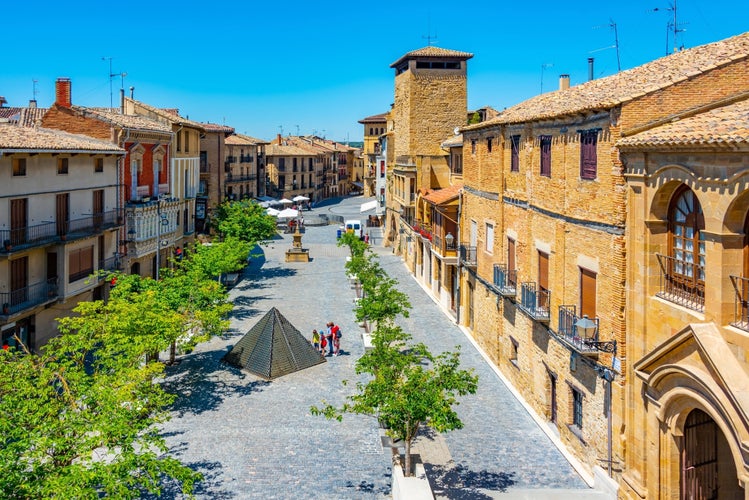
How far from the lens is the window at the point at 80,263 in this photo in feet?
97.6

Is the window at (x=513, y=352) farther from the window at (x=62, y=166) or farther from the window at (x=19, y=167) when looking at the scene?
the window at (x=62, y=166)

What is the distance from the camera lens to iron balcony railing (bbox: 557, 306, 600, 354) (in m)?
15.5

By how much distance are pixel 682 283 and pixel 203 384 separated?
15850 millimetres

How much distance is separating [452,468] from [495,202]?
11010 mm

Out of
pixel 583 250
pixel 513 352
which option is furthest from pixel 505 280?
pixel 583 250

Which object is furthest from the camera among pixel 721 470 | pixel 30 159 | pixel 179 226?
pixel 179 226

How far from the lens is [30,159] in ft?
88.2

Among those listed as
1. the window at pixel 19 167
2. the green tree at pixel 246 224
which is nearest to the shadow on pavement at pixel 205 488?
the window at pixel 19 167

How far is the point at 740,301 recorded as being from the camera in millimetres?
11492

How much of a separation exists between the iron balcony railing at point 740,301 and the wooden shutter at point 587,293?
16.2 feet

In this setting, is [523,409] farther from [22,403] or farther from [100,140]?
[100,140]

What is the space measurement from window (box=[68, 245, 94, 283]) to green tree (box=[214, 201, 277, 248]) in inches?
500

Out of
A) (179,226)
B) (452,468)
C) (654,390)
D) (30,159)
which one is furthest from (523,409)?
(179,226)

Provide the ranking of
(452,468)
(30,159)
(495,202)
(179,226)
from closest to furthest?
(452,468), (495,202), (30,159), (179,226)
